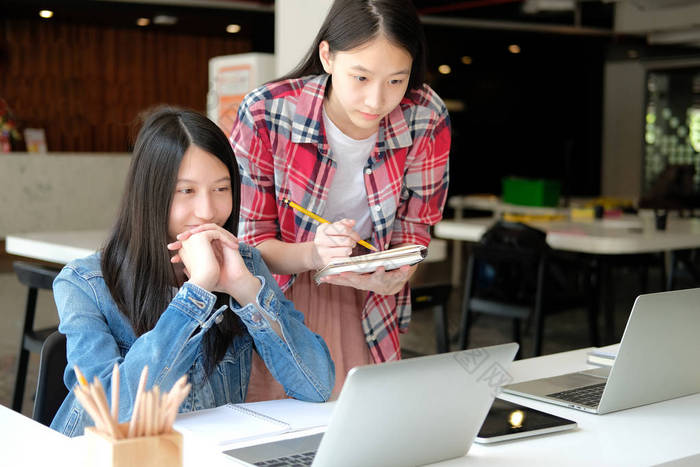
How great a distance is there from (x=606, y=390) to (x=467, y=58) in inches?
434

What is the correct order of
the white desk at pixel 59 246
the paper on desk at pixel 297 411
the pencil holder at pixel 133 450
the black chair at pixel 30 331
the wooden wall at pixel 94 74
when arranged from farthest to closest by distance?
1. the wooden wall at pixel 94 74
2. the white desk at pixel 59 246
3. the black chair at pixel 30 331
4. the paper on desk at pixel 297 411
5. the pencil holder at pixel 133 450

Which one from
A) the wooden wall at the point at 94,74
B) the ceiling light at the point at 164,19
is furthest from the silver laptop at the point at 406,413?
the wooden wall at the point at 94,74

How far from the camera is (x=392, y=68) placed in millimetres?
1607

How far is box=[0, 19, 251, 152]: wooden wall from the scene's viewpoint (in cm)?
951

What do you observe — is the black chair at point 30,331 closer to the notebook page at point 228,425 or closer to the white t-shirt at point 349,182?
the white t-shirt at point 349,182

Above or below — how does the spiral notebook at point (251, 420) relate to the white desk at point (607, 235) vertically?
below

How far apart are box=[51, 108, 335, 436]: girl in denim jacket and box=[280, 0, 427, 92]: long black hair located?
1.04 feet

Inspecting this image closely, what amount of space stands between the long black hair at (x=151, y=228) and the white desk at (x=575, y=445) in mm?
300

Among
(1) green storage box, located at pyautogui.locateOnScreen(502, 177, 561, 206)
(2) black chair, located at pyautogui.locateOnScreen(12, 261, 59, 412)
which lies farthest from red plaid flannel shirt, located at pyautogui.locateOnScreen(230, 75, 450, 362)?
(1) green storage box, located at pyautogui.locateOnScreen(502, 177, 561, 206)

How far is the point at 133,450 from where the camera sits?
0.85 metres

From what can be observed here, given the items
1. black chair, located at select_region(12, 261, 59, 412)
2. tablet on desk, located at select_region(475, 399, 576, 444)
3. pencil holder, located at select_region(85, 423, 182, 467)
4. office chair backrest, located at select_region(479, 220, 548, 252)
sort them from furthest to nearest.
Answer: office chair backrest, located at select_region(479, 220, 548, 252)
black chair, located at select_region(12, 261, 59, 412)
tablet on desk, located at select_region(475, 399, 576, 444)
pencil holder, located at select_region(85, 423, 182, 467)

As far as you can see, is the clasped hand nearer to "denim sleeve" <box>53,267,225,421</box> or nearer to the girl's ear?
"denim sleeve" <box>53,267,225,421</box>

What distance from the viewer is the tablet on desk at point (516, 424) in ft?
3.89

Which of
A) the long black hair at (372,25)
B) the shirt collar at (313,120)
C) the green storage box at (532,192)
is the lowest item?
the green storage box at (532,192)
